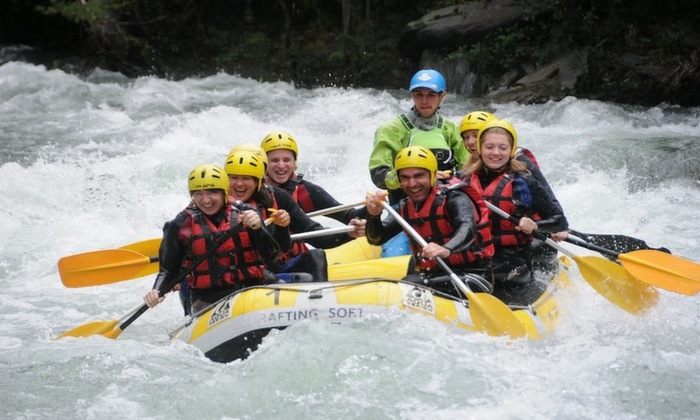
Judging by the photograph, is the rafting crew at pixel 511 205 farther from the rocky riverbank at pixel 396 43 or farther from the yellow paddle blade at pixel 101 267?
the rocky riverbank at pixel 396 43

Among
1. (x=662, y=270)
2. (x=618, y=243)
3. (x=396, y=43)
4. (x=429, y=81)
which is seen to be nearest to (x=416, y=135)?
(x=429, y=81)

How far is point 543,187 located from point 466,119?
732mm

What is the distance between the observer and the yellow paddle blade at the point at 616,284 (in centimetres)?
593

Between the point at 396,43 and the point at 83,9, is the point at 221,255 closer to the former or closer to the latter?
the point at 83,9

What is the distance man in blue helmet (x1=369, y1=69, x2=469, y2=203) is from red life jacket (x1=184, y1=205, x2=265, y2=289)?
1.33 metres

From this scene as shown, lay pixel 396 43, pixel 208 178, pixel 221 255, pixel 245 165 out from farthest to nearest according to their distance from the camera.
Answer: pixel 396 43 → pixel 245 165 → pixel 221 255 → pixel 208 178

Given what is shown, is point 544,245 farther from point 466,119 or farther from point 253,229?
point 253,229

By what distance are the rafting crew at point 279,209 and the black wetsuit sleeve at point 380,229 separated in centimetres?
24

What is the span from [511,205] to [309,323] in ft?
5.35

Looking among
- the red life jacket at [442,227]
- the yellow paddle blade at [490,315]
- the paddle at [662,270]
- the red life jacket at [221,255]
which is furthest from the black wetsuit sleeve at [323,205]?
the yellow paddle blade at [490,315]

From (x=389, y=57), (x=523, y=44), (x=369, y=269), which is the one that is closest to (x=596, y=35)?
(x=523, y=44)

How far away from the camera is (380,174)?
638cm

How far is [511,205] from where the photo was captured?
5.79 meters

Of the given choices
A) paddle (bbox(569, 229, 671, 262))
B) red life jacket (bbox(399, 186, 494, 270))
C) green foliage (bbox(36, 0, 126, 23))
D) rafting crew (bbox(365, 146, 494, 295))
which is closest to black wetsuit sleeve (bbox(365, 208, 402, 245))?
rafting crew (bbox(365, 146, 494, 295))
